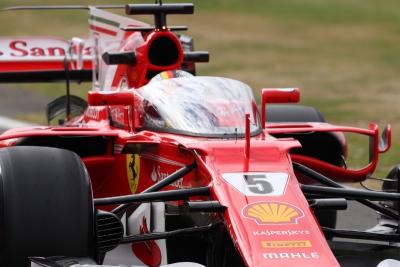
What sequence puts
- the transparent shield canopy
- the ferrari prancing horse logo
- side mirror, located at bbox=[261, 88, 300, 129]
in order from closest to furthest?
1. the transparent shield canopy
2. the ferrari prancing horse logo
3. side mirror, located at bbox=[261, 88, 300, 129]

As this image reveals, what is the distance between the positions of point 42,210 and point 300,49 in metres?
14.2

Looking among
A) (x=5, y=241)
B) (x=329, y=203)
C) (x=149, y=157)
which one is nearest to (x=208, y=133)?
(x=149, y=157)

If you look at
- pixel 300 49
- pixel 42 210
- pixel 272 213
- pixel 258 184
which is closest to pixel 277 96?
pixel 258 184

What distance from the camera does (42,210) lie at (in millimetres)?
6074

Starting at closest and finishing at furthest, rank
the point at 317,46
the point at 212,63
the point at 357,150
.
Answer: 1. the point at 357,150
2. the point at 212,63
3. the point at 317,46

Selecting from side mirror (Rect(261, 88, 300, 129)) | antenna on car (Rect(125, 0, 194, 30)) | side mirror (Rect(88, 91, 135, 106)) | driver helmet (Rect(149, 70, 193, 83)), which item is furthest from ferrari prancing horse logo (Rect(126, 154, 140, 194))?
antenna on car (Rect(125, 0, 194, 30))

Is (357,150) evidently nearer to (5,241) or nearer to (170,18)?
(5,241)

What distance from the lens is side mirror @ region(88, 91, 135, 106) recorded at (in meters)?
7.27

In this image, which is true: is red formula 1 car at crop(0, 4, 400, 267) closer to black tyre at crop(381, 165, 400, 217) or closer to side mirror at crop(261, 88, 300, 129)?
side mirror at crop(261, 88, 300, 129)

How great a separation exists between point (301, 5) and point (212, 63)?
211 inches

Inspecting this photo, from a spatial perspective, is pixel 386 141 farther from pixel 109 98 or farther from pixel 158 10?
pixel 158 10

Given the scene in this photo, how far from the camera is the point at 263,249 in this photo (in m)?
5.81

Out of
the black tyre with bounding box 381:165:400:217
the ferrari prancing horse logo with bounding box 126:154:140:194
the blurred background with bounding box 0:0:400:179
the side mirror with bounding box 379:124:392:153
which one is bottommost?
the blurred background with bounding box 0:0:400:179

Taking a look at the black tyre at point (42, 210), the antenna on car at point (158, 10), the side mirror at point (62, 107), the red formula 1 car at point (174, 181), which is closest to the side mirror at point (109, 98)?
the red formula 1 car at point (174, 181)
